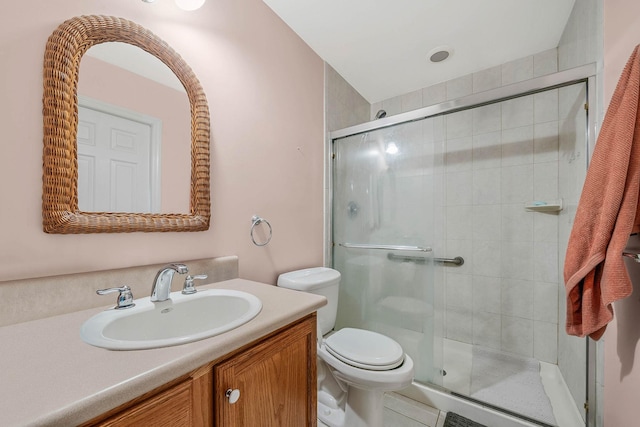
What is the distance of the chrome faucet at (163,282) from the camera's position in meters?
0.85

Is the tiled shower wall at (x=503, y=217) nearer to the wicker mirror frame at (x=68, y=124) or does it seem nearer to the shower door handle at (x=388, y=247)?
the shower door handle at (x=388, y=247)

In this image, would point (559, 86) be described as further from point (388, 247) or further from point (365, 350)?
point (365, 350)

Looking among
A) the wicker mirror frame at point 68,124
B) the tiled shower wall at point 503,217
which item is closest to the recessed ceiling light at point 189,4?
the wicker mirror frame at point 68,124

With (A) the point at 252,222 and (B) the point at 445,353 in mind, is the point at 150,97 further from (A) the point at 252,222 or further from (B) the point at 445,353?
(B) the point at 445,353

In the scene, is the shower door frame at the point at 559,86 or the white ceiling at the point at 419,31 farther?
the white ceiling at the point at 419,31

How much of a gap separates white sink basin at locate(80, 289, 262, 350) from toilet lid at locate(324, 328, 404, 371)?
61 cm

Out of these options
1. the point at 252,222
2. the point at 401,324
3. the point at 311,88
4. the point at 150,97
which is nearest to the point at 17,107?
the point at 150,97

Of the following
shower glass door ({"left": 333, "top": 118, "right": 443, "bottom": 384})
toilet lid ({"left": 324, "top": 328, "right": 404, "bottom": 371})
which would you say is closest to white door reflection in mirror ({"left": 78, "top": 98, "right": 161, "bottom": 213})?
toilet lid ({"left": 324, "top": 328, "right": 404, "bottom": 371})

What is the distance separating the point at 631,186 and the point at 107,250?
1657mm

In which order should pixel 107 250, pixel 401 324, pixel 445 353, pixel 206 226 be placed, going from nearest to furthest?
pixel 107 250 < pixel 206 226 < pixel 401 324 < pixel 445 353

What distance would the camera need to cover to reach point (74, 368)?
0.47 metres

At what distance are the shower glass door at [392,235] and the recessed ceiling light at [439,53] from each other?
0.56 m

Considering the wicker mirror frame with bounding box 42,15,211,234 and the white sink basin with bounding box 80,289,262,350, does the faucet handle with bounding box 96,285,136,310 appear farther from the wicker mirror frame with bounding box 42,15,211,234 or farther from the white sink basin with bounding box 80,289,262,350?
the wicker mirror frame with bounding box 42,15,211,234

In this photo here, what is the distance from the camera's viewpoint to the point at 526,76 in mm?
1875
